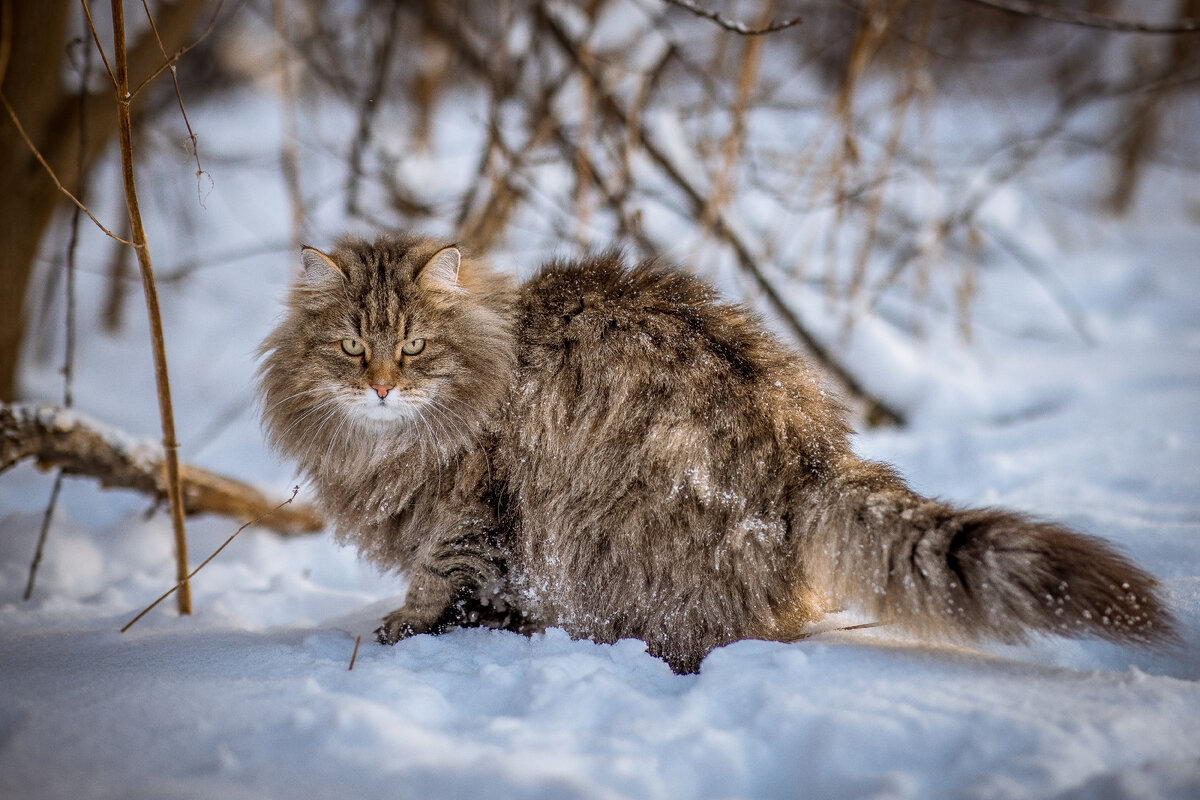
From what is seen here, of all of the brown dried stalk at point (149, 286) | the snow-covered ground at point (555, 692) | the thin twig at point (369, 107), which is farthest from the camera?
the thin twig at point (369, 107)

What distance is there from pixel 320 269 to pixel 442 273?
370 millimetres

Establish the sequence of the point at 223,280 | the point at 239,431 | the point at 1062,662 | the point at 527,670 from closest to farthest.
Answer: the point at 527,670
the point at 1062,662
the point at 239,431
the point at 223,280

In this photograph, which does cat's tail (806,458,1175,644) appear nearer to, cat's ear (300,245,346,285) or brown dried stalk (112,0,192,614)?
cat's ear (300,245,346,285)

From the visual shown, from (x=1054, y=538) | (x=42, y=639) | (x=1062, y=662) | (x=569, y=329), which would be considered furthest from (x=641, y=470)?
(x=42, y=639)

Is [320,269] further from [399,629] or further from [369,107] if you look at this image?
[369,107]

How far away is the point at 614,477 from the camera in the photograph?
187cm

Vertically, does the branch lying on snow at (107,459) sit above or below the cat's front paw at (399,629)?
above

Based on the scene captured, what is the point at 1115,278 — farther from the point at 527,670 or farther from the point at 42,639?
the point at 42,639

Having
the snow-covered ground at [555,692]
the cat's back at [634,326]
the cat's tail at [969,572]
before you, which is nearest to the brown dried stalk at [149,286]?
the snow-covered ground at [555,692]

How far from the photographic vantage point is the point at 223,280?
685cm

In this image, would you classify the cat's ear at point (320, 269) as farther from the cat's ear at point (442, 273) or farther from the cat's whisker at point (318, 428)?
the cat's whisker at point (318, 428)

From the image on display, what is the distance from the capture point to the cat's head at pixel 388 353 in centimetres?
205

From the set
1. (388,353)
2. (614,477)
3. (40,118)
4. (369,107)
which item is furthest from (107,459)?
(369,107)

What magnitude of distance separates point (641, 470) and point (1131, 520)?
5.97 feet
